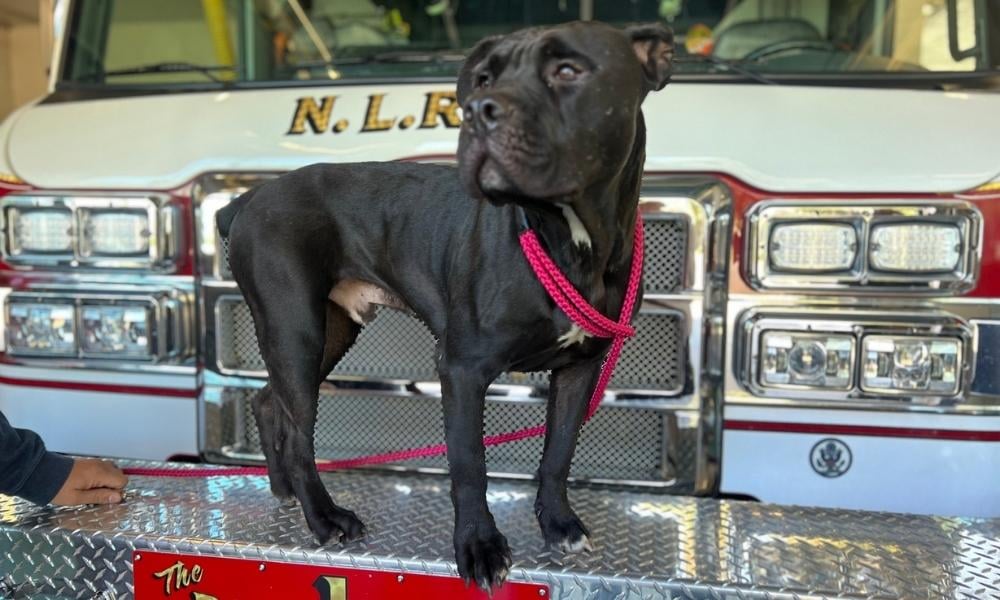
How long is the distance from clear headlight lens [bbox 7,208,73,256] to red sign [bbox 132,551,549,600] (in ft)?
3.44

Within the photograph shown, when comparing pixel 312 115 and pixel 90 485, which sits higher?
pixel 312 115

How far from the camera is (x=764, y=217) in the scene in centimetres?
225

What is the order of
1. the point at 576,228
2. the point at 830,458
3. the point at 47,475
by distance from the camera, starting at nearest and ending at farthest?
the point at 576,228 → the point at 47,475 → the point at 830,458

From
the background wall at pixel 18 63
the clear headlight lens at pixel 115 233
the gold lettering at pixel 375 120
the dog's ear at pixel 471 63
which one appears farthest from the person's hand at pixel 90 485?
the background wall at pixel 18 63

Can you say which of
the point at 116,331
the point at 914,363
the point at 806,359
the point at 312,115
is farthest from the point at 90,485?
the point at 914,363

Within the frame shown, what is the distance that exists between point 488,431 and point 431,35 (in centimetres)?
153

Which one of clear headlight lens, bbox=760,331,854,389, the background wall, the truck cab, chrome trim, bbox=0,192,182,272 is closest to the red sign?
the truck cab

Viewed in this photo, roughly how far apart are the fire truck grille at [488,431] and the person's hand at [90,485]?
42cm

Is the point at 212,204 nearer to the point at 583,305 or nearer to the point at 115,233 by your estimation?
the point at 115,233

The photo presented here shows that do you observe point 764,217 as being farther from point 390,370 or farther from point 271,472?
point 271,472

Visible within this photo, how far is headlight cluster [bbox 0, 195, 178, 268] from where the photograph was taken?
2.50 m

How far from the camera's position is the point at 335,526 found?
197cm

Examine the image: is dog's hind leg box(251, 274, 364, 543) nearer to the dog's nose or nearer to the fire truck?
the fire truck

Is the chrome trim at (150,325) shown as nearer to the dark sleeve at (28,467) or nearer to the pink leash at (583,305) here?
the dark sleeve at (28,467)
